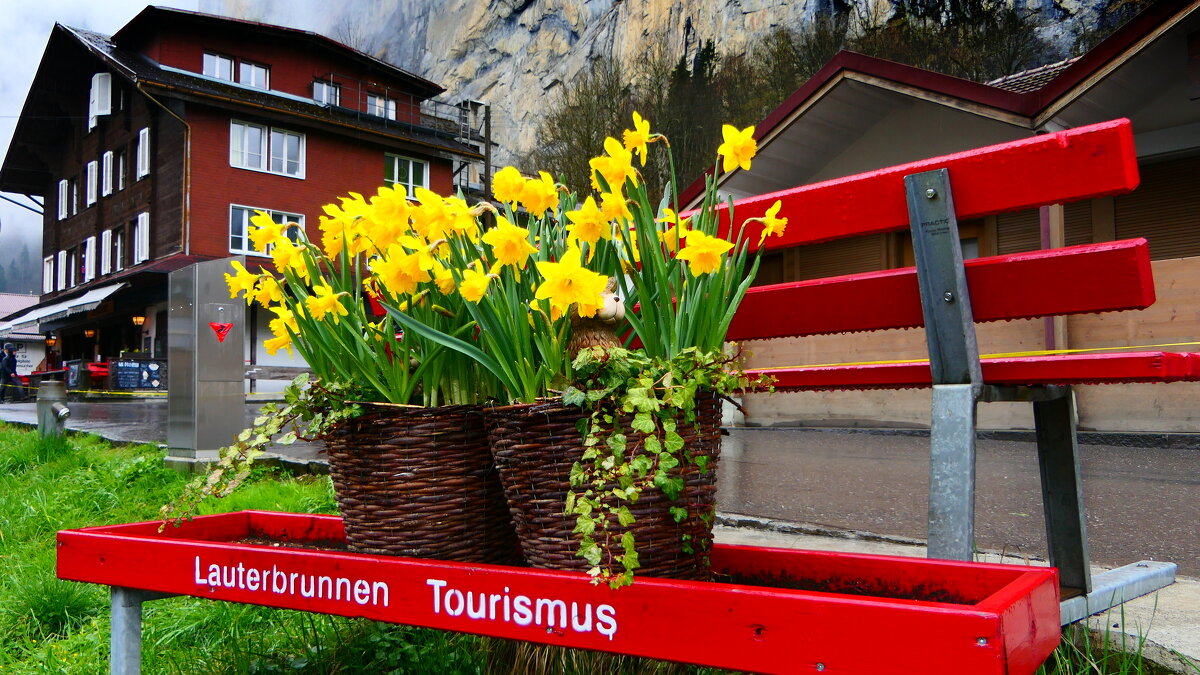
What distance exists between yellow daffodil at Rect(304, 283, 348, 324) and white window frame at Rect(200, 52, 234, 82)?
30387 millimetres

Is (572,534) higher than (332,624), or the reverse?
(572,534)

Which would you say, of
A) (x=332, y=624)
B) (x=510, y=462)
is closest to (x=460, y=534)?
(x=510, y=462)

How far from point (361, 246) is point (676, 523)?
0.92 m

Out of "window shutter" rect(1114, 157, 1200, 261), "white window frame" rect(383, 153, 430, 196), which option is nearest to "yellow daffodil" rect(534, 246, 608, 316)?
"window shutter" rect(1114, 157, 1200, 261)

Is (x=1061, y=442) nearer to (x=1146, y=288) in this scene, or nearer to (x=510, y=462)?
(x=1146, y=288)

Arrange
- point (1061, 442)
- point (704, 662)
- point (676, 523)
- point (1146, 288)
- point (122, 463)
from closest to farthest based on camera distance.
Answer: point (704, 662) → point (676, 523) → point (1146, 288) → point (1061, 442) → point (122, 463)

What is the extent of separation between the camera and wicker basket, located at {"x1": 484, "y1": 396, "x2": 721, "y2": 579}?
1.39m

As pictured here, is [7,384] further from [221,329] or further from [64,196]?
[221,329]

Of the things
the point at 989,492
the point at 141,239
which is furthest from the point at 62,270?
the point at 989,492

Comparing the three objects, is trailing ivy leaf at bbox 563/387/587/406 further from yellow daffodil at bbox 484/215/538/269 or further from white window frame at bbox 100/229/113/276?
white window frame at bbox 100/229/113/276

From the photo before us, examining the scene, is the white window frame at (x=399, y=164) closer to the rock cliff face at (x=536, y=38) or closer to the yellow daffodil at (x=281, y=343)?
the rock cliff face at (x=536, y=38)

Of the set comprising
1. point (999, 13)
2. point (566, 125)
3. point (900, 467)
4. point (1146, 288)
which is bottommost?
point (900, 467)

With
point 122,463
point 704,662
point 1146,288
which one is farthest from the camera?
point 122,463

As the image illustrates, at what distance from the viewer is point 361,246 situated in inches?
74.9
